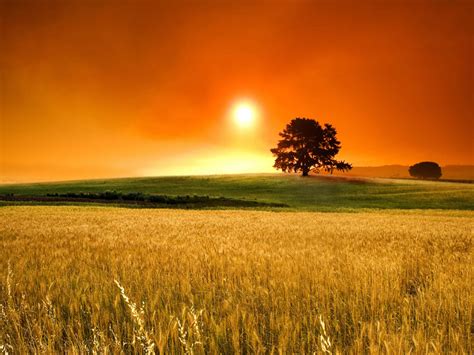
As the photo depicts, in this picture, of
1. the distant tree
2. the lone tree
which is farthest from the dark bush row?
the distant tree

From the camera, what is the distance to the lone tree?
78.2 meters

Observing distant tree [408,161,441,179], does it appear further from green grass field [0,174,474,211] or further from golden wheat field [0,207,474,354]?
golden wheat field [0,207,474,354]

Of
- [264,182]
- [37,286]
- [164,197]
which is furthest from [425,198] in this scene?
[37,286]

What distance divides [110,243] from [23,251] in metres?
2.12

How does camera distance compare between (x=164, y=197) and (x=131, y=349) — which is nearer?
(x=131, y=349)

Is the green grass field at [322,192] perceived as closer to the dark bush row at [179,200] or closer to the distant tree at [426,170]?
the dark bush row at [179,200]

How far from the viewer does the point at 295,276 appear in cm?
540

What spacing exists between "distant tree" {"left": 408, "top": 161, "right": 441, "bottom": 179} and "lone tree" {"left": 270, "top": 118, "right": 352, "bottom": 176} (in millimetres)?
92432

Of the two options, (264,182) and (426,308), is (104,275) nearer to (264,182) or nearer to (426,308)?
(426,308)

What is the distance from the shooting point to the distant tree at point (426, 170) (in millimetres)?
153000

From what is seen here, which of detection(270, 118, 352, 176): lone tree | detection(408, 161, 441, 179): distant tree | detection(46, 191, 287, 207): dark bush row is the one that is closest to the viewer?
detection(46, 191, 287, 207): dark bush row

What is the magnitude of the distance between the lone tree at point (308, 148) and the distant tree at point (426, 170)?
9243cm

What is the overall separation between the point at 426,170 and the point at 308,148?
99.9 meters

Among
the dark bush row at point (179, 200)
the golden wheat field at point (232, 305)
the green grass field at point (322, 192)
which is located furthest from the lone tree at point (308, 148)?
the golden wheat field at point (232, 305)
